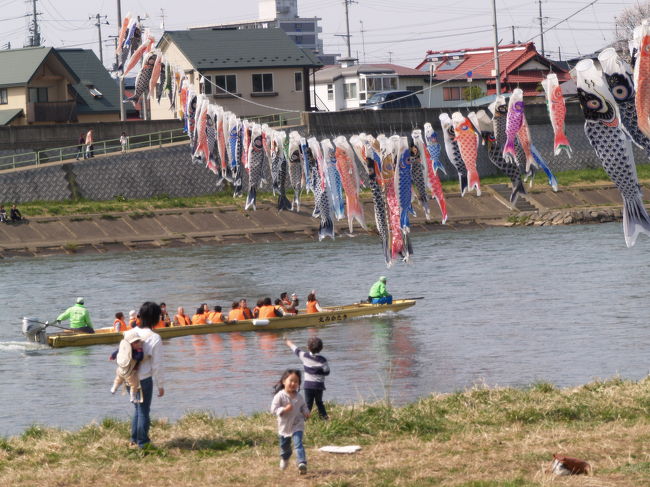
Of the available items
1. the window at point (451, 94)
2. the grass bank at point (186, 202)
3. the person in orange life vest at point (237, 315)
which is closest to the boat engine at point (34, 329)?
the person in orange life vest at point (237, 315)

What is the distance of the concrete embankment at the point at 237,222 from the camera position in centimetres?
6100

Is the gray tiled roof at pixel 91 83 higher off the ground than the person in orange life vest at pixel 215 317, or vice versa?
the gray tiled roof at pixel 91 83

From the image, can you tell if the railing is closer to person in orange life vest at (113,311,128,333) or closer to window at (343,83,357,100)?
window at (343,83,357,100)

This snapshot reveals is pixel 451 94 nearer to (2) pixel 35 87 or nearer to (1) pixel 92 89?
(1) pixel 92 89

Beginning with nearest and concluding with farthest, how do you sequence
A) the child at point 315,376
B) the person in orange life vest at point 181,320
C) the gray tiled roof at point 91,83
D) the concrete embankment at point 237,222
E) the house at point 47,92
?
the child at point 315,376
the person in orange life vest at point 181,320
the concrete embankment at point 237,222
the house at point 47,92
the gray tiled roof at point 91,83

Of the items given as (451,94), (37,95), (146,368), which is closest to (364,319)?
(146,368)

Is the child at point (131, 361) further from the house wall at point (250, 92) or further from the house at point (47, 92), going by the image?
the house at point (47, 92)

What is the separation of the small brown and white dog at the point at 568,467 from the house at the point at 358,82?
274 ft

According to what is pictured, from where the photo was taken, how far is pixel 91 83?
3361 inches

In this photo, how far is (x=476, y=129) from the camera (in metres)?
23.8

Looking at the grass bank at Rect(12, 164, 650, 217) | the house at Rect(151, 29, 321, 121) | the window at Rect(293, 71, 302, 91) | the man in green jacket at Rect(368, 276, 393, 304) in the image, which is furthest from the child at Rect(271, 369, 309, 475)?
the window at Rect(293, 71, 302, 91)

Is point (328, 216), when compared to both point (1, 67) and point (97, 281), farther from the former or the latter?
point (1, 67)

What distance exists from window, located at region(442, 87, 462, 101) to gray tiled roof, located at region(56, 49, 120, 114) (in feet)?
87.6

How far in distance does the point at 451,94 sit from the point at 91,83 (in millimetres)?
29851
